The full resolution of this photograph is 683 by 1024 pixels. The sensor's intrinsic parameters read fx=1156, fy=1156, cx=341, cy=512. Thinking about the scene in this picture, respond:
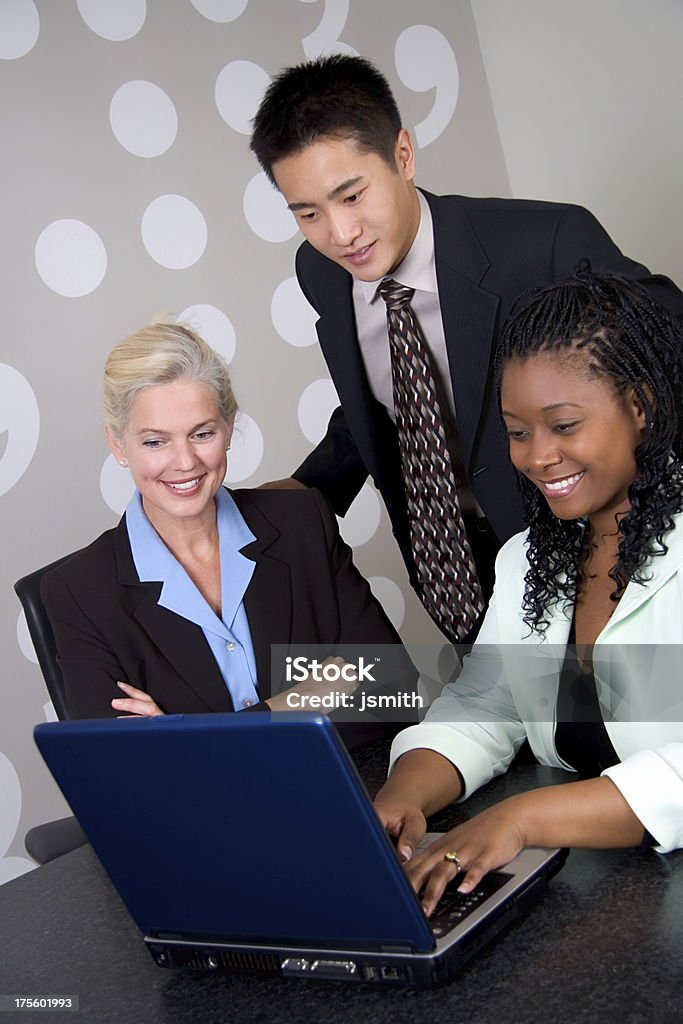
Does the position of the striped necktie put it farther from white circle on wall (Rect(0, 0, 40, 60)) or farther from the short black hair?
white circle on wall (Rect(0, 0, 40, 60))

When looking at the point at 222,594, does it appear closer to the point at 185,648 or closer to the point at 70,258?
the point at 185,648

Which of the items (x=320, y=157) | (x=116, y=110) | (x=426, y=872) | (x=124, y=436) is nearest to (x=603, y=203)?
(x=116, y=110)

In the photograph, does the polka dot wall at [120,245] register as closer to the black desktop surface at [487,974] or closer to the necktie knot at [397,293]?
the necktie knot at [397,293]

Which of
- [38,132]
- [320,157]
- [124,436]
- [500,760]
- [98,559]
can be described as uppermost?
Result: [38,132]

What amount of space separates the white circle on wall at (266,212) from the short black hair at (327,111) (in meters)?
1.60

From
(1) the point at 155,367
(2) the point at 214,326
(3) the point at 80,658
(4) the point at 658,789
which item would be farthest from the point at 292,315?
(4) the point at 658,789

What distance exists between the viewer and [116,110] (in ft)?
11.4

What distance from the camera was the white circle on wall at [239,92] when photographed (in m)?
3.71

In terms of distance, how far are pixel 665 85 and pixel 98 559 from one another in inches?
93.6

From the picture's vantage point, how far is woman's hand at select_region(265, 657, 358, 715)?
1.96m

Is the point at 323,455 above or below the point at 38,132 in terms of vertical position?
below

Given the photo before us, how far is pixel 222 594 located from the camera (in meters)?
2.09

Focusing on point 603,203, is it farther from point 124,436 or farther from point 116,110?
point 124,436

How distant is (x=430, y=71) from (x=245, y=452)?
5.07ft
